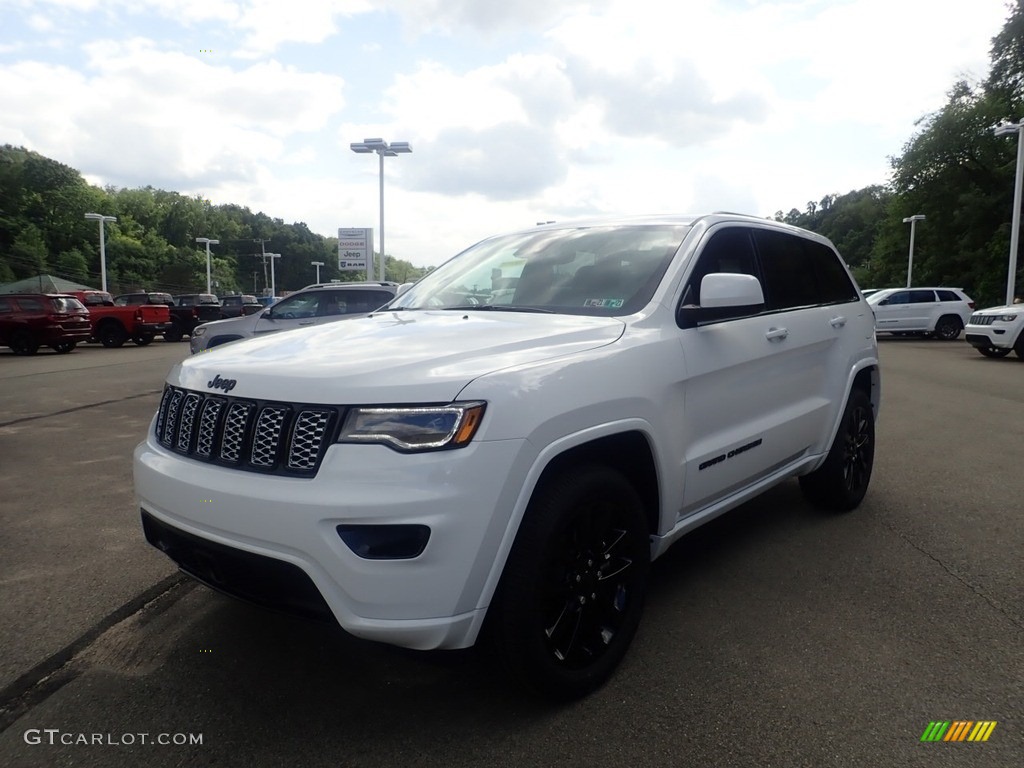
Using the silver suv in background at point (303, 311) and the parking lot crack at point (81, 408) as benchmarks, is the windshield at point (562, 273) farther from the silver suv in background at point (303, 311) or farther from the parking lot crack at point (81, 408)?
the silver suv in background at point (303, 311)

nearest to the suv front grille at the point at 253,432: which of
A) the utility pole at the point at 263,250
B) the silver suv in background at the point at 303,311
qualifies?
the silver suv in background at the point at 303,311

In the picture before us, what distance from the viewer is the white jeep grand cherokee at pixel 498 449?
228 cm

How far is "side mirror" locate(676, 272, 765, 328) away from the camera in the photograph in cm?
313

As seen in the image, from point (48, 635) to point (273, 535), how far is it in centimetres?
164

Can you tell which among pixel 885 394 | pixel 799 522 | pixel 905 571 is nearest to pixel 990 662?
pixel 905 571

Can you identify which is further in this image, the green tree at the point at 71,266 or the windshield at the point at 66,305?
the green tree at the point at 71,266

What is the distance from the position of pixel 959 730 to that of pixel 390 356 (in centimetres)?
220

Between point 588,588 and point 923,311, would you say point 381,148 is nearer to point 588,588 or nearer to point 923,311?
point 923,311

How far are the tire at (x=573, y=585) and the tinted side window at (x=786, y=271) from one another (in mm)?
1736

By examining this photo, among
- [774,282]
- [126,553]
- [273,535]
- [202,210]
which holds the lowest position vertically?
[126,553]

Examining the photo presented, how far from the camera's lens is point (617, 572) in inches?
111

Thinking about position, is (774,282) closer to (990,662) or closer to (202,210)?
(990,662)

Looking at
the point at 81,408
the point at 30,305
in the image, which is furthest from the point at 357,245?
the point at 81,408

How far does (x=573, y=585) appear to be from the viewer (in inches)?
105
